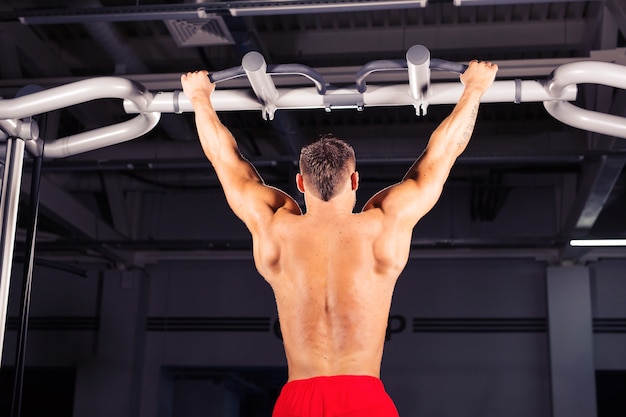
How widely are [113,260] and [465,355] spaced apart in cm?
468

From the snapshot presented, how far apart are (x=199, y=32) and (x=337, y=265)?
3.51m

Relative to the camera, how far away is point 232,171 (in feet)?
9.93

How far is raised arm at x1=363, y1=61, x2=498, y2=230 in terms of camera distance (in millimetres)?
2812

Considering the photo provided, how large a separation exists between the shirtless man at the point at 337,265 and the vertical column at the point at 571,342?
296 inches

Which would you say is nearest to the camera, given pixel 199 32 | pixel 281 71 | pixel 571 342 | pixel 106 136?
pixel 281 71

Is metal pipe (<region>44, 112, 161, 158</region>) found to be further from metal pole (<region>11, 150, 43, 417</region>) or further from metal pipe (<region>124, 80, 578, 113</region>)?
metal pole (<region>11, 150, 43, 417</region>)

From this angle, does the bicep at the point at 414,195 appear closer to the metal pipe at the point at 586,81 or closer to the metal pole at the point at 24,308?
the metal pipe at the point at 586,81

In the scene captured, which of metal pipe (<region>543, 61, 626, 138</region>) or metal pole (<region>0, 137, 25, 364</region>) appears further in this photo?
metal pole (<region>0, 137, 25, 364</region>)

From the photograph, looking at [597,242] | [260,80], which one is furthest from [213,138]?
[597,242]

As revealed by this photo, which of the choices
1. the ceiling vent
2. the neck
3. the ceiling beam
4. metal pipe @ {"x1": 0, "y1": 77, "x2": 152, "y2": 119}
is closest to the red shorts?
Answer: the neck

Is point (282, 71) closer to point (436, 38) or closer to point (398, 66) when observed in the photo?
point (398, 66)

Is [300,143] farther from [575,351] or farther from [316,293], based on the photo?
[316,293]

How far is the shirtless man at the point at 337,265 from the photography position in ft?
8.93

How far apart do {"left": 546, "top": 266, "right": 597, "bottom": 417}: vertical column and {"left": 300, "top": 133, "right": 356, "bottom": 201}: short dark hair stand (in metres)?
7.72
